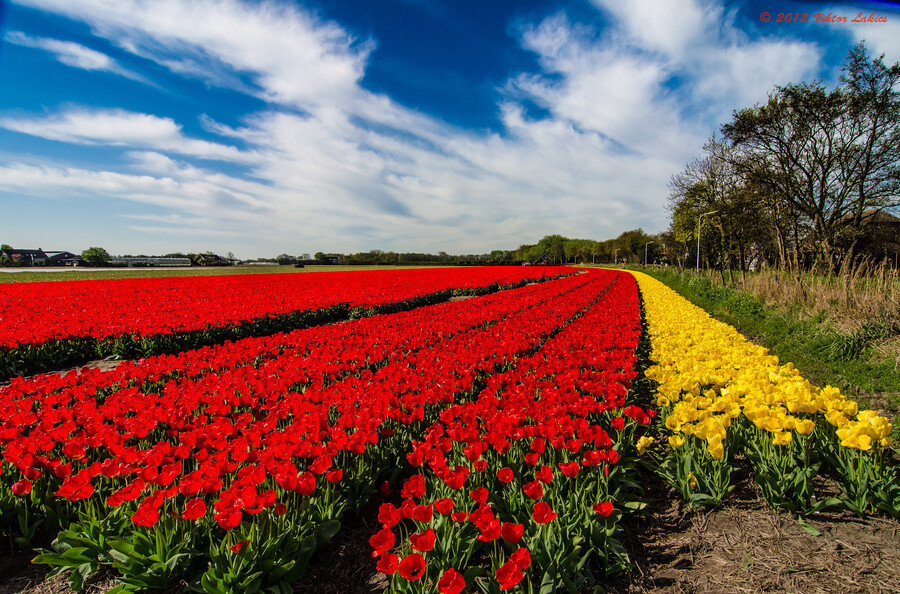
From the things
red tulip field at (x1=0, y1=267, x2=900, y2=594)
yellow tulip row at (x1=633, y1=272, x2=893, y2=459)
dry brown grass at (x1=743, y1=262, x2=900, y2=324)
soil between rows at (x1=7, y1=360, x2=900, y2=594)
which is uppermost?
dry brown grass at (x1=743, y1=262, x2=900, y2=324)

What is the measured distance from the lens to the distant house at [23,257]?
2889 inches

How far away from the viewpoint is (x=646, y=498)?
9.98 ft

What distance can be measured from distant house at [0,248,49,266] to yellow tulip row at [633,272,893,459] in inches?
4111

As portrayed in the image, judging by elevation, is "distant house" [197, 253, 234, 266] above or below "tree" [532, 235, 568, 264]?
below

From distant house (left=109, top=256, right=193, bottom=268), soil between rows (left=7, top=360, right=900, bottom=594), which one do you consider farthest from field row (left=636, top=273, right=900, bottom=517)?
distant house (left=109, top=256, right=193, bottom=268)

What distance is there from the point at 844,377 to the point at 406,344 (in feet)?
22.7

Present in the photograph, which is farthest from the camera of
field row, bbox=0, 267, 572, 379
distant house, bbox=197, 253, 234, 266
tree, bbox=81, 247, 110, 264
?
tree, bbox=81, 247, 110, 264

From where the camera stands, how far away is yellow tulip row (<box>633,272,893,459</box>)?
8.50 ft

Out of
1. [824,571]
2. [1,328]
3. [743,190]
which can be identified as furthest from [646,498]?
[743,190]

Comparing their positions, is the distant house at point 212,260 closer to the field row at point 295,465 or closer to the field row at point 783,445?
the field row at point 295,465

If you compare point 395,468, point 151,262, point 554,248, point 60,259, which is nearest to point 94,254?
point 60,259

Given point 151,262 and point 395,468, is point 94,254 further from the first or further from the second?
A: point 395,468

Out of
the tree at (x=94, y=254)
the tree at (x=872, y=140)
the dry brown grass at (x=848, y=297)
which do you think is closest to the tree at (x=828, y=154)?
the tree at (x=872, y=140)

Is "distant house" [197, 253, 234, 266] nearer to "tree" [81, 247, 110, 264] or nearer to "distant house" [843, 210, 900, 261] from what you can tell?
"tree" [81, 247, 110, 264]
